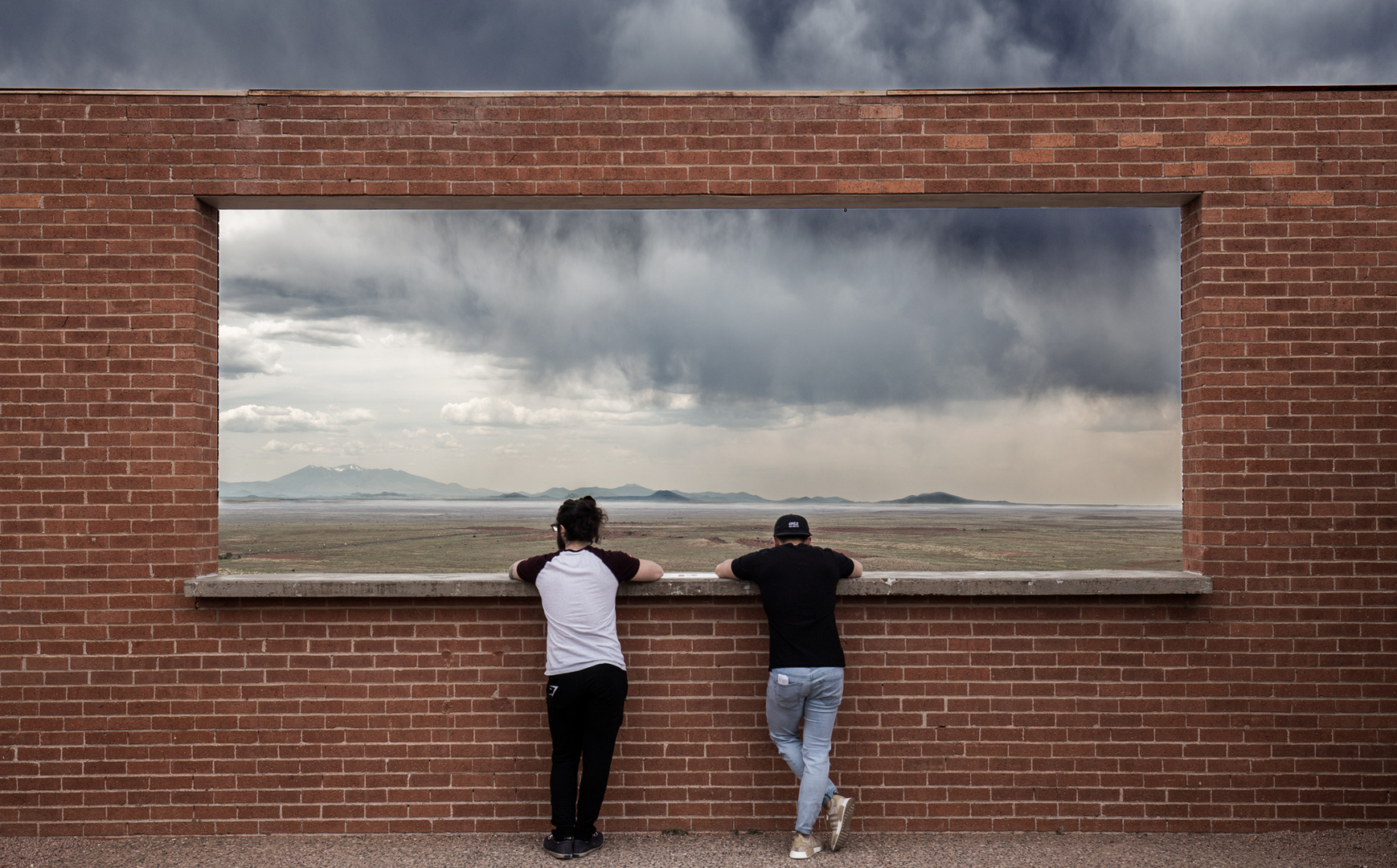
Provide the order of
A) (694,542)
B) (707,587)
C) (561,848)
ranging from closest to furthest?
1. (561,848)
2. (707,587)
3. (694,542)

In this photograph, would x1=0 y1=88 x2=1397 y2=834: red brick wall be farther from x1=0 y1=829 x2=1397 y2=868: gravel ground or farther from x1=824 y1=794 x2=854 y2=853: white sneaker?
x1=824 y1=794 x2=854 y2=853: white sneaker

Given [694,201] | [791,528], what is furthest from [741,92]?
[791,528]

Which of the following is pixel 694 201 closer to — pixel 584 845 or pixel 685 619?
pixel 685 619

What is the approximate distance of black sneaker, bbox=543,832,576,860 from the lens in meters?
4.17

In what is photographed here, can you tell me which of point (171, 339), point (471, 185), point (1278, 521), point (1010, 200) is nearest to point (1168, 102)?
point (1010, 200)

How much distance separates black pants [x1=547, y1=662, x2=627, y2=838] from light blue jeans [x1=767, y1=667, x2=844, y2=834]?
2.66ft

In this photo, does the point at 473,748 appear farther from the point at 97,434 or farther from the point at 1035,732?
the point at 1035,732

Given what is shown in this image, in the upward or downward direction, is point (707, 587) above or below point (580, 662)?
above

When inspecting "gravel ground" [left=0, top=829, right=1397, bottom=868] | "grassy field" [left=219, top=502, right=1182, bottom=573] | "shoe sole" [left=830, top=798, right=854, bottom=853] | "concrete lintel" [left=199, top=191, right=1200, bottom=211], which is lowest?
"grassy field" [left=219, top=502, right=1182, bottom=573]

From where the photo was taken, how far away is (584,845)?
13.8 feet

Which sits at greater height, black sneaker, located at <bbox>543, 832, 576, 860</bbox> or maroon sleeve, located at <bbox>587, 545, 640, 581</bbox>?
maroon sleeve, located at <bbox>587, 545, 640, 581</bbox>

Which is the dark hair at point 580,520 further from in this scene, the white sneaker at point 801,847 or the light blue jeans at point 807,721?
the white sneaker at point 801,847

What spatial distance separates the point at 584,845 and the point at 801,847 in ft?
3.83

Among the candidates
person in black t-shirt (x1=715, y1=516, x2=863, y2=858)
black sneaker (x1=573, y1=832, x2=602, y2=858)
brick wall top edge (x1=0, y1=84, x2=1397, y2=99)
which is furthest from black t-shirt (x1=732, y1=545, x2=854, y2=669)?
brick wall top edge (x1=0, y1=84, x2=1397, y2=99)
